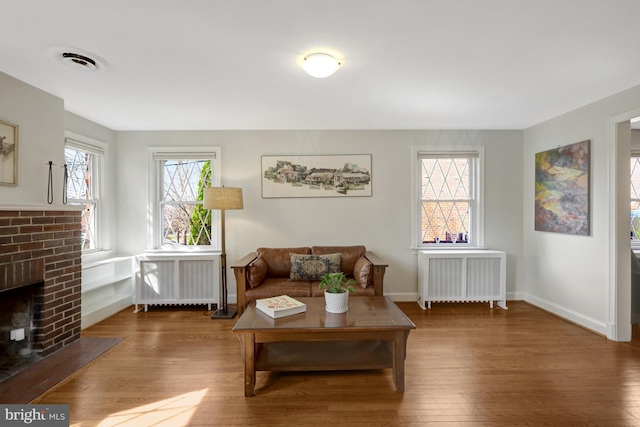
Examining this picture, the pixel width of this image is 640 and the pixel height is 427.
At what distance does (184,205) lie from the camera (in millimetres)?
3949

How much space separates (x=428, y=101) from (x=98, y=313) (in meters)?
4.17

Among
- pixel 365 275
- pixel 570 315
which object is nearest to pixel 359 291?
pixel 365 275

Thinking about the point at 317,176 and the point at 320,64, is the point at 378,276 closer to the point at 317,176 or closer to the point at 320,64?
the point at 317,176

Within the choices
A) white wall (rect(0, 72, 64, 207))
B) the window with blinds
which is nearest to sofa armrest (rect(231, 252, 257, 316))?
white wall (rect(0, 72, 64, 207))

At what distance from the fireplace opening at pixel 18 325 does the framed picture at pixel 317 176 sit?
2.41 meters

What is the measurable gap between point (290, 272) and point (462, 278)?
6.98 ft

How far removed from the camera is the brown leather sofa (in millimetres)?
3047

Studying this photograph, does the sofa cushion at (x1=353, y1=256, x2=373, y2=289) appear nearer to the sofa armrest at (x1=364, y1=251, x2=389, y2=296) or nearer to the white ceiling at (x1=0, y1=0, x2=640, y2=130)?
the sofa armrest at (x1=364, y1=251, x2=389, y2=296)

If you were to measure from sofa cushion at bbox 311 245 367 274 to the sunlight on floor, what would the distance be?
1.99 metres

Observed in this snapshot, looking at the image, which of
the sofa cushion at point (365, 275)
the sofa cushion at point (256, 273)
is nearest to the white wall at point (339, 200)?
the sofa cushion at point (256, 273)

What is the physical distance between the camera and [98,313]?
3.25 m

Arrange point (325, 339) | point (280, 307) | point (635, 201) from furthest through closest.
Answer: point (635, 201) < point (280, 307) < point (325, 339)

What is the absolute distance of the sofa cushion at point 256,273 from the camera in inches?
123

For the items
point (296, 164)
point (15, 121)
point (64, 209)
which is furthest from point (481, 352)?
point (15, 121)
